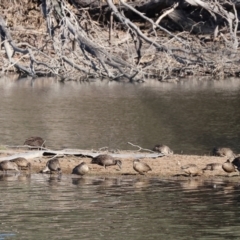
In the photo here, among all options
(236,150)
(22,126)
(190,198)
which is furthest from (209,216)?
(22,126)

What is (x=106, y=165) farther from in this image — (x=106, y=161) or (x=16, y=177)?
(x=16, y=177)

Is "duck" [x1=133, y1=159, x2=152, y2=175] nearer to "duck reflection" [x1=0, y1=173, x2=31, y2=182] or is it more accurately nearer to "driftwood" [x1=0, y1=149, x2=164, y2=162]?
"driftwood" [x1=0, y1=149, x2=164, y2=162]

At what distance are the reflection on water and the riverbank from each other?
0.27 metres

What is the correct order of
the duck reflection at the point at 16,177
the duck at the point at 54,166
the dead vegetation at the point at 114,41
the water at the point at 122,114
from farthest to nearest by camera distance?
the dead vegetation at the point at 114,41 < the water at the point at 122,114 < the duck at the point at 54,166 < the duck reflection at the point at 16,177

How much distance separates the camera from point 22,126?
54.1 ft

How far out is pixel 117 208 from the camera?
8984 mm

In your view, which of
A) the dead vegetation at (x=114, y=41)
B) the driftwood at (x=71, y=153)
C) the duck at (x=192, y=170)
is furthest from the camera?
the dead vegetation at (x=114, y=41)

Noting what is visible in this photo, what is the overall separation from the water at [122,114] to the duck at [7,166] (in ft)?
8.42

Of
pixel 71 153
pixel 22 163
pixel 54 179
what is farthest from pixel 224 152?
pixel 22 163

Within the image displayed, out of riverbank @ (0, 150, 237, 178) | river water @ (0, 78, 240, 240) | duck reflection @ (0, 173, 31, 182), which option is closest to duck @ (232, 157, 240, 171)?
riverbank @ (0, 150, 237, 178)

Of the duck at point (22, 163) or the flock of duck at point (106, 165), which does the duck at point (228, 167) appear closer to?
the flock of duck at point (106, 165)

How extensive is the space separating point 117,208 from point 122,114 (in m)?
10.0

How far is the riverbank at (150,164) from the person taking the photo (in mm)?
11133

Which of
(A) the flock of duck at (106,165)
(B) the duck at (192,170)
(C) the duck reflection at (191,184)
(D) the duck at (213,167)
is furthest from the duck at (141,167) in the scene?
(D) the duck at (213,167)
